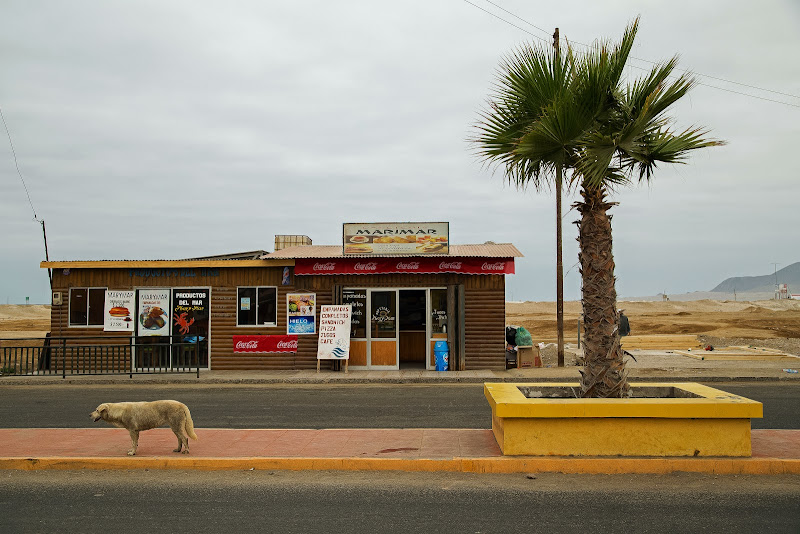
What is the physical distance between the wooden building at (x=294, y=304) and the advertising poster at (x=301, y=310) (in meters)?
0.03

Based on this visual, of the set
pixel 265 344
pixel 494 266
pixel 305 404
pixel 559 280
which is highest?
pixel 494 266

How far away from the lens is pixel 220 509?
22.0 feet

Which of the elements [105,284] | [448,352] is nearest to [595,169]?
[448,352]

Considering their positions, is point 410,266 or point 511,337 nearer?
point 410,266

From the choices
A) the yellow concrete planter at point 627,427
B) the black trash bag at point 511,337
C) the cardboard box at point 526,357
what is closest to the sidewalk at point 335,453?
the yellow concrete planter at point 627,427

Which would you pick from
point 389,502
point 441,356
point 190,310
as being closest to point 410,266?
point 441,356

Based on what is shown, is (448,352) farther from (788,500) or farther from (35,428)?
(788,500)

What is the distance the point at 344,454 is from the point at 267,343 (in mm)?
12133

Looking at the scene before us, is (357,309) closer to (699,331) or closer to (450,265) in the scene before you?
(450,265)

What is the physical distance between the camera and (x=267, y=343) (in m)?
20.2

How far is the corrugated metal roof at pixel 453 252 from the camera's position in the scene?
19.6 m

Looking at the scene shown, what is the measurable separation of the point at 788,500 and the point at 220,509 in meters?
5.56

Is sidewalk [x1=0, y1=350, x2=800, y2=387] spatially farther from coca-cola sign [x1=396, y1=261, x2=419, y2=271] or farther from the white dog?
the white dog

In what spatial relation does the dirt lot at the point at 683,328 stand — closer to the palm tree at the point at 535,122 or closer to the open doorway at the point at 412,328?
the open doorway at the point at 412,328
